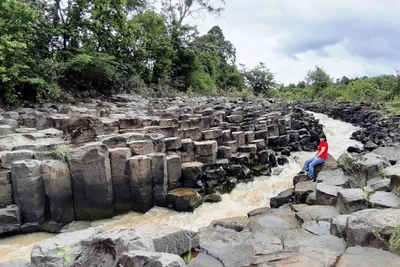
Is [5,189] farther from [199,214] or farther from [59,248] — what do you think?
[199,214]

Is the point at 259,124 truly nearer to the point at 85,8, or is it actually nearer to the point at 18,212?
the point at 18,212

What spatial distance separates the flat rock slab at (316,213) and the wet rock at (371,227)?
105cm

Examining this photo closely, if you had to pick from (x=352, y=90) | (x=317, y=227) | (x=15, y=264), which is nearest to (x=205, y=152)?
(x=317, y=227)

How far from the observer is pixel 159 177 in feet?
22.6

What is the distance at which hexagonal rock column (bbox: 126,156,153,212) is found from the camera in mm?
6621

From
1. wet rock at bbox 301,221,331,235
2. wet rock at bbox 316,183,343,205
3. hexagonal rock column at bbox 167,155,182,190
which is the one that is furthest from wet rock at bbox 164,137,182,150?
wet rock at bbox 301,221,331,235

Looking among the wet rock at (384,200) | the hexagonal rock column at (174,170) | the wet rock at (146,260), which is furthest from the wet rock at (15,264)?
the wet rock at (384,200)

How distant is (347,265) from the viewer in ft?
10.1

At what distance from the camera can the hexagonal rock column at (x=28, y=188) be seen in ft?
18.7

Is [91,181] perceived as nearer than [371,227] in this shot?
No

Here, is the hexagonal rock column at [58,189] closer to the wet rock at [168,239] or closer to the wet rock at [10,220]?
the wet rock at [10,220]

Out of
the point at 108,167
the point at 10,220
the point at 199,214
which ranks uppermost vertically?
the point at 108,167

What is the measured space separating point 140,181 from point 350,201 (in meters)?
4.09

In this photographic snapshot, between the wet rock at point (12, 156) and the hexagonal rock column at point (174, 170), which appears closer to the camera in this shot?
the wet rock at point (12, 156)
